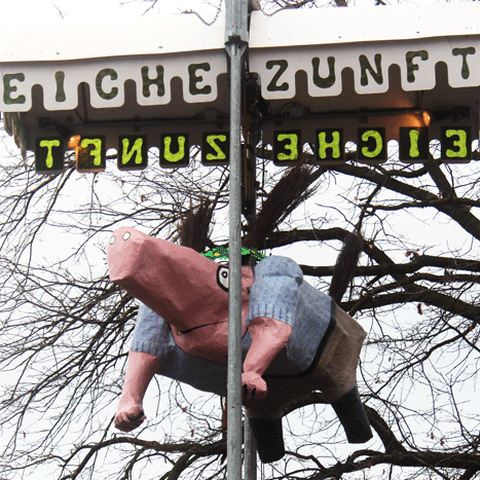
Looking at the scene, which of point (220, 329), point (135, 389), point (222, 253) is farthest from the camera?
point (222, 253)

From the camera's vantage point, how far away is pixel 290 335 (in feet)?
16.6

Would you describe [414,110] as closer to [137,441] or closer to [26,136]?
[26,136]

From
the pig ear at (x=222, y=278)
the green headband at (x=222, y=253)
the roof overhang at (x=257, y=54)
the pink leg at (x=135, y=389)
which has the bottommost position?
the pink leg at (x=135, y=389)

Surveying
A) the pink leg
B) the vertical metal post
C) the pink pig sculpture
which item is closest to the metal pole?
the pink pig sculpture

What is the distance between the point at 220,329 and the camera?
16.7 ft

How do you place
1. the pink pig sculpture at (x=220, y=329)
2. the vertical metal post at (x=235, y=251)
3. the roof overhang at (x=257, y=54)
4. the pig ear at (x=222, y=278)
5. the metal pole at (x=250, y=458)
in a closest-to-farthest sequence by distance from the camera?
1. the vertical metal post at (x=235, y=251)
2. the pink pig sculpture at (x=220, y=329)
3. the pig ear at (x=222, y=278)
4. the roof overhang at (x=257, y=54)
5. the metal pole at (x=250, y=458)

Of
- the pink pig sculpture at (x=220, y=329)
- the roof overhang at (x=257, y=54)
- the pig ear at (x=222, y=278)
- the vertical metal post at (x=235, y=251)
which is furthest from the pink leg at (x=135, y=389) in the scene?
the roof overhang at (x=257, y=54)

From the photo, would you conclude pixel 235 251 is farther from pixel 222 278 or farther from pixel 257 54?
pixel 257 54

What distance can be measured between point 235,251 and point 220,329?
629 millimetres

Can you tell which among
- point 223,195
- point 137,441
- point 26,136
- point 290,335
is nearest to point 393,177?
point 223,195

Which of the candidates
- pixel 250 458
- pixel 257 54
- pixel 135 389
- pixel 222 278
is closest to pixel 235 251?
pixel 222 278

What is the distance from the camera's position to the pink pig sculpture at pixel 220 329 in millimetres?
4816

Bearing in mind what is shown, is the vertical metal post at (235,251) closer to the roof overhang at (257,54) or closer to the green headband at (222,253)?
the roof overhang at (257,54)

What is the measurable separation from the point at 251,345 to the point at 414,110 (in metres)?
2.19
